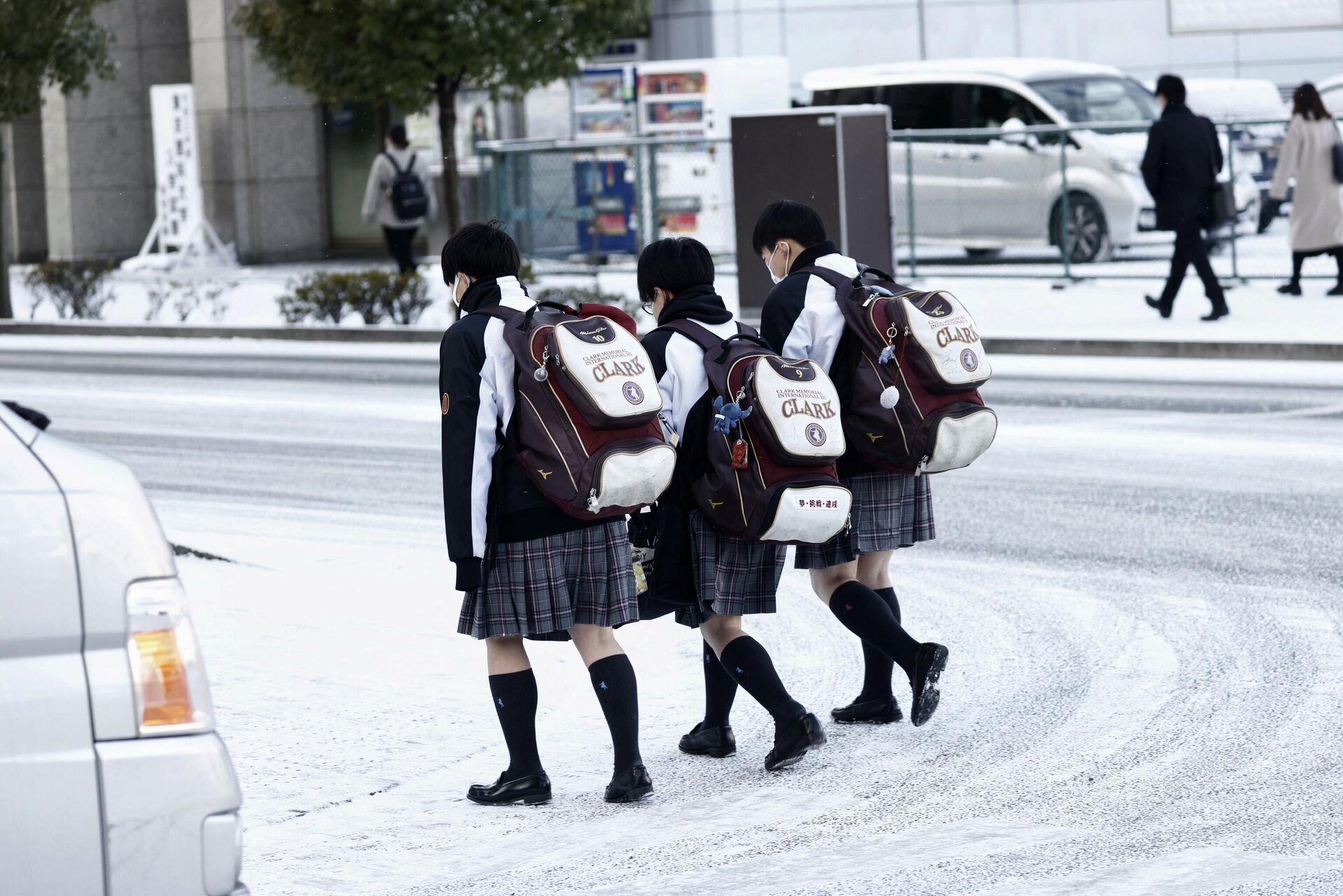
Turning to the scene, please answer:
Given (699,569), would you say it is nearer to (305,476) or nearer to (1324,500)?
(1324,500)

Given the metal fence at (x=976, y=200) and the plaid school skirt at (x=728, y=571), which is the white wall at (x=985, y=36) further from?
the plaid school skirt at (x=728, y=571)

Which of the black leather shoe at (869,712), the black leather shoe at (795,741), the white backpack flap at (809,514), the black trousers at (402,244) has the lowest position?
the black leather shoe at (869,712)

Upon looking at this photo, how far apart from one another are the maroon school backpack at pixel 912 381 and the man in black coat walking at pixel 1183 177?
1143 centimetres

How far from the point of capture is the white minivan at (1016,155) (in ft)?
66.2

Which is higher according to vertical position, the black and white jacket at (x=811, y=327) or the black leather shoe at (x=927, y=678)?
the black and white jacket at (x=811, y=327)

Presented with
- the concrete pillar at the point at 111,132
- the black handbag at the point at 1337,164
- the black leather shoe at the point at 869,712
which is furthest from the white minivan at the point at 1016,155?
the black leather shoe at the point at 869,712

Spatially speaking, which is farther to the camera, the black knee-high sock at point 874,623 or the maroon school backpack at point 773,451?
the black knee-high sock at point 874,623

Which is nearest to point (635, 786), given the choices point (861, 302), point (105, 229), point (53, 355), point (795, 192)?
point (861, 302)

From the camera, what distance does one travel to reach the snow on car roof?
22344 mm

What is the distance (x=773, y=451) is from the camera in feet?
17.5

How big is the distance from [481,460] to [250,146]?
26552mm

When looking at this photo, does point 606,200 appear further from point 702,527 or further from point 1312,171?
point 702,527

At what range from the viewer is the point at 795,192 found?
59.1 ft

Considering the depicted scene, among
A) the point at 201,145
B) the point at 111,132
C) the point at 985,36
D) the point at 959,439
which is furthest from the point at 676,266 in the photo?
the point at 985,36
